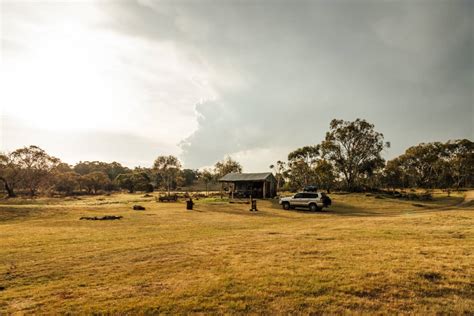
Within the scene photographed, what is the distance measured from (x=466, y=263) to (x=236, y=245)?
274 inches

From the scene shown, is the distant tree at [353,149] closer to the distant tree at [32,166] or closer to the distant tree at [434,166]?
the distant tree at [434,166]

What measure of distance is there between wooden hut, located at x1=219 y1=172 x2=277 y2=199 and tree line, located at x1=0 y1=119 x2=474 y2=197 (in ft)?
48.2

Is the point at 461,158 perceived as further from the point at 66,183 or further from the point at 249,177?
the point at 66,183

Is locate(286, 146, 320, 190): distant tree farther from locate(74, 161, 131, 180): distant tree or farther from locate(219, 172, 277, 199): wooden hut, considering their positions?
locate(74, 161, 131, 180): distant tree

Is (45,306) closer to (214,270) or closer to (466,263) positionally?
Result: (214,270)

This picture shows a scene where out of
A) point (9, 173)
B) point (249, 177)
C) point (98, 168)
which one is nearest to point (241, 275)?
point (249, 177)

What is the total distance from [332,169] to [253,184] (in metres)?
19.8

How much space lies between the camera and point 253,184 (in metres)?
46.9

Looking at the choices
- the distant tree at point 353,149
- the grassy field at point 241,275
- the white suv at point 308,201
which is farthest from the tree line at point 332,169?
the grassy field at point 241,275

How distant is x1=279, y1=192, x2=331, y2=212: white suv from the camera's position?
27.9 metres

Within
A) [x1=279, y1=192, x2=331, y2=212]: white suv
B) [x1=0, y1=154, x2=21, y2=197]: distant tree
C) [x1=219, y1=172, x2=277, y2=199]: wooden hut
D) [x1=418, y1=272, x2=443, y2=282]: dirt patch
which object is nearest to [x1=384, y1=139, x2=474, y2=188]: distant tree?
[x1=219, y1=172, x2=277, y2=199]: wooden hut

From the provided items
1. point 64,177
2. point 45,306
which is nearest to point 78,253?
point 45,306

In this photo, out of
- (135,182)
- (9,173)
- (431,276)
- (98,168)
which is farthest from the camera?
(98,168)

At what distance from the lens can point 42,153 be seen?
6247 centimetres
